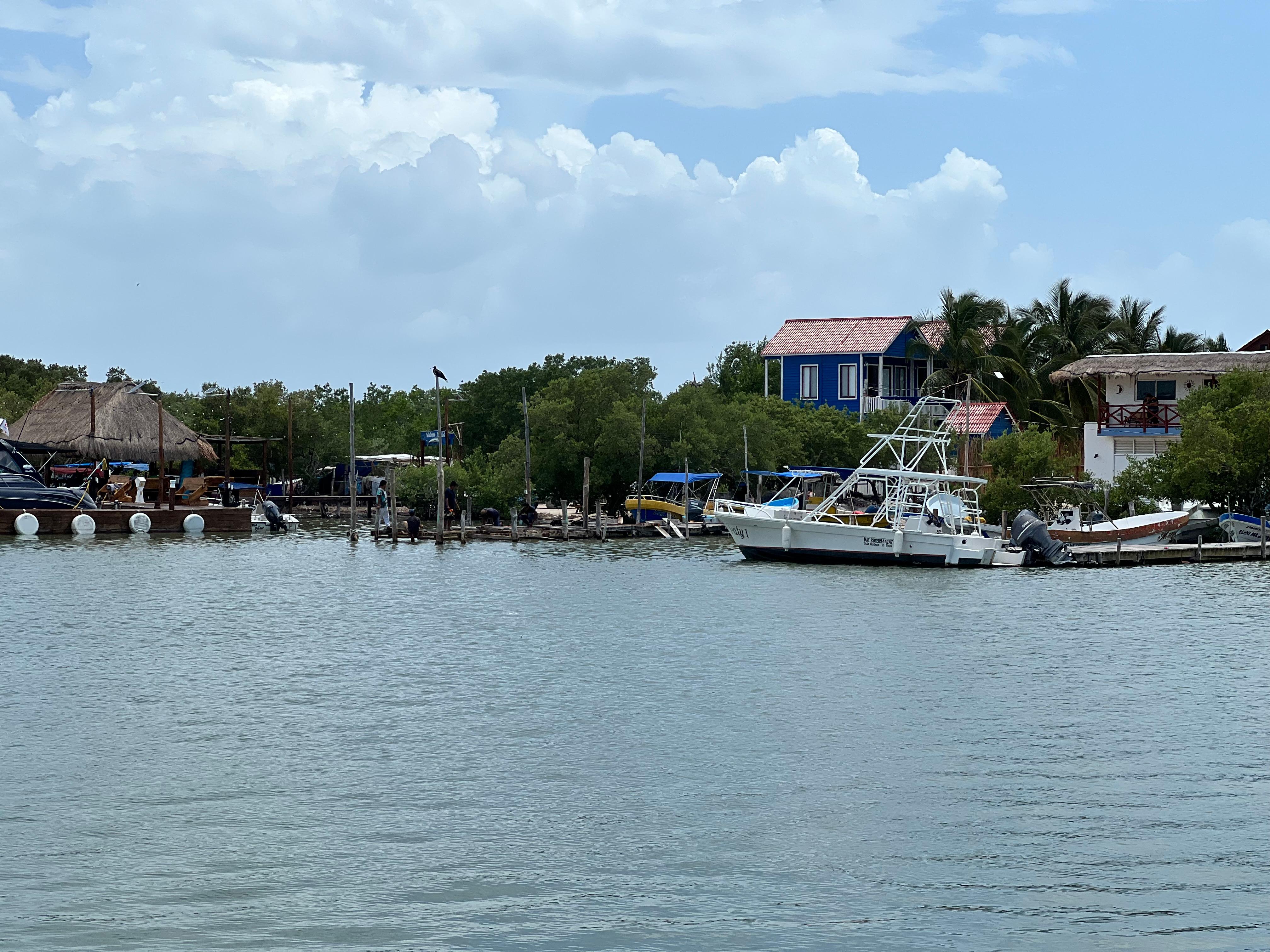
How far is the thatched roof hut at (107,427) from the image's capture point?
86062 mm

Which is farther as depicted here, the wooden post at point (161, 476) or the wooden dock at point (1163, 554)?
the wooden post at point (161, 476)

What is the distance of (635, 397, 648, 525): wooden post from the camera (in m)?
70.5

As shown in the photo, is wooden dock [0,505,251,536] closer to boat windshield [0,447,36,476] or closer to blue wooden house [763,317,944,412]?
boat windshield [0,447,36,476]

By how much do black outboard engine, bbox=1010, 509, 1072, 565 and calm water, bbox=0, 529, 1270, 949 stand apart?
15.5 meters

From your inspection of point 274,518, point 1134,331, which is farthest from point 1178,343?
point 274,518

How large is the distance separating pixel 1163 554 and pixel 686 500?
23.7m

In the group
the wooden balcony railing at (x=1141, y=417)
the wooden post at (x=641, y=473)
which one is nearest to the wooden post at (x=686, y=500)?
the wooden post at (x=641, y=473)

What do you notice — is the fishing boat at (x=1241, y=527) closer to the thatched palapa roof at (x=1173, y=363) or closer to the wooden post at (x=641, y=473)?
the thatched palapa roof at (x=1173, y=363)

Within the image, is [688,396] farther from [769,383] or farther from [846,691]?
[846,691]

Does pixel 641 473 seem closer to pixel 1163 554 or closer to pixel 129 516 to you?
pixel 1163 554

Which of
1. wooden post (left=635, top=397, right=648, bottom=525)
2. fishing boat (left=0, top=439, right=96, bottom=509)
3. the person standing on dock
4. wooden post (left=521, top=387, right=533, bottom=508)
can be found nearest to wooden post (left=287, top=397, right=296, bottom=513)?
the person standing on dock

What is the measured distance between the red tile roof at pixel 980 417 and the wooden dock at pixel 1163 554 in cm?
1790

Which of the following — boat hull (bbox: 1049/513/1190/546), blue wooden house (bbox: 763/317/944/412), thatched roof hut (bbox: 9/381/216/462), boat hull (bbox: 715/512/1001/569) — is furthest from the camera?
thatched roof hut (bbox: 9/381/216/462)

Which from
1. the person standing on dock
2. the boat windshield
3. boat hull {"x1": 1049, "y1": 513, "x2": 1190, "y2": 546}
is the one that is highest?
the boat windshield
